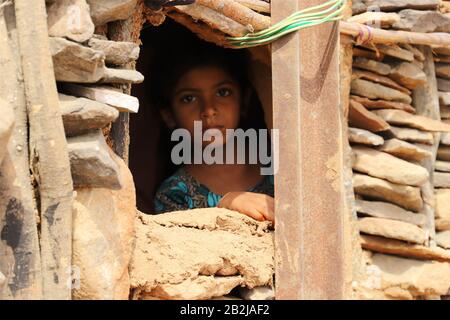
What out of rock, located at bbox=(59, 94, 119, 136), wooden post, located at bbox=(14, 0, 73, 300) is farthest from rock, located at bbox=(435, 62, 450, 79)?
wooden post, located at bbox=(14, 0, 73, 300)

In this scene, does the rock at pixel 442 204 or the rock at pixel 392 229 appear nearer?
the rock at pixel 392 229

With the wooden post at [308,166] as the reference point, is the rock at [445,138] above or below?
above

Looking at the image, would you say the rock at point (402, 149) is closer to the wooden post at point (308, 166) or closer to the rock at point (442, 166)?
the rock at point (442, 166)

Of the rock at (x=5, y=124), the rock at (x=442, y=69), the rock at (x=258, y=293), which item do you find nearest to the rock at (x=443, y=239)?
the rock at (x=442, y=69)

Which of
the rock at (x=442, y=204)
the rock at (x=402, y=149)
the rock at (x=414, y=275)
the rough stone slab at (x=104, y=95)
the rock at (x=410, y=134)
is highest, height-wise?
the rock at (x=410, y=134)

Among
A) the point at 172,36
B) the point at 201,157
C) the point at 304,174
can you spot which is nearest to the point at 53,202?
the point at 304,174

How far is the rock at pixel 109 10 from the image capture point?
2.33 meters

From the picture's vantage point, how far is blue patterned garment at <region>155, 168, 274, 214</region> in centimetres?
376

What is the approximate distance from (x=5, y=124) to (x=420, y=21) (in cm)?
240

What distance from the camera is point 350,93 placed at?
3643 mm

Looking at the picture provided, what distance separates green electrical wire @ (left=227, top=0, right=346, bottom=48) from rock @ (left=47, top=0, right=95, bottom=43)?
774mm

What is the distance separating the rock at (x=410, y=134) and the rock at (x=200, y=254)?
3.56 ft

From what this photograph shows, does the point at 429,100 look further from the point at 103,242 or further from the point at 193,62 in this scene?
the point at 103,242

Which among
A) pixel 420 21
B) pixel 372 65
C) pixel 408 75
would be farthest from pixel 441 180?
pixel 420 21
